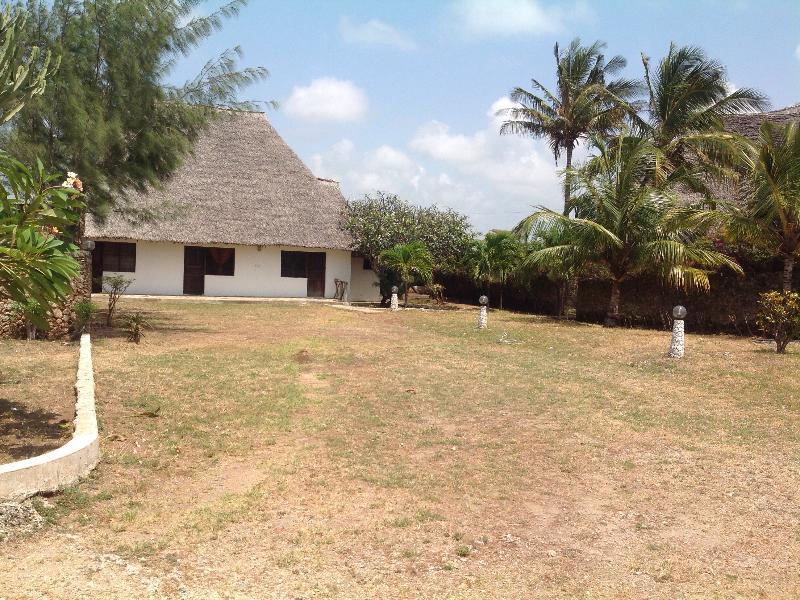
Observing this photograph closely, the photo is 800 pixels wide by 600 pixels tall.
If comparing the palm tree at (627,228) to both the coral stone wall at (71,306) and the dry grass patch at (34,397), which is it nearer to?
the coral stone wall at (71,306)

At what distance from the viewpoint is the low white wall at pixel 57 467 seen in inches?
170

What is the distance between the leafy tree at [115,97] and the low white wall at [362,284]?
13.8m

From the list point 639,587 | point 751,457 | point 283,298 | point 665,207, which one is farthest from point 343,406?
point 283,298

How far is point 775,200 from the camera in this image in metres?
13.9

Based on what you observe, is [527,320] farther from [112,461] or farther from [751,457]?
[112,461]

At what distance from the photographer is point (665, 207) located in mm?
16875

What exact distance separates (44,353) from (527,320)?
1241 cm

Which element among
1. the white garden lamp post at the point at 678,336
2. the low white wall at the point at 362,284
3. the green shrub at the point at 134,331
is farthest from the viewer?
the low white wall at the point at 362,284

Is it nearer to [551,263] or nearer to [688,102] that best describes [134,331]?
[551,263]

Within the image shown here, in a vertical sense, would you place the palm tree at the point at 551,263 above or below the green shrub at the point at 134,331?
above

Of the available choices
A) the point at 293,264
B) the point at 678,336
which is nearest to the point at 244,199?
the point at 293,264

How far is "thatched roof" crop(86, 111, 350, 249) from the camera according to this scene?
76.0 ft

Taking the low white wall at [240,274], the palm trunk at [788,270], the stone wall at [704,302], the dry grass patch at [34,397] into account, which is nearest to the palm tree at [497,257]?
the stone wall at [704,302]

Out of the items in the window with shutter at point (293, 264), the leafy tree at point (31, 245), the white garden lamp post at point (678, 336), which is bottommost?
the white garden lamp post at point (678, 336)
